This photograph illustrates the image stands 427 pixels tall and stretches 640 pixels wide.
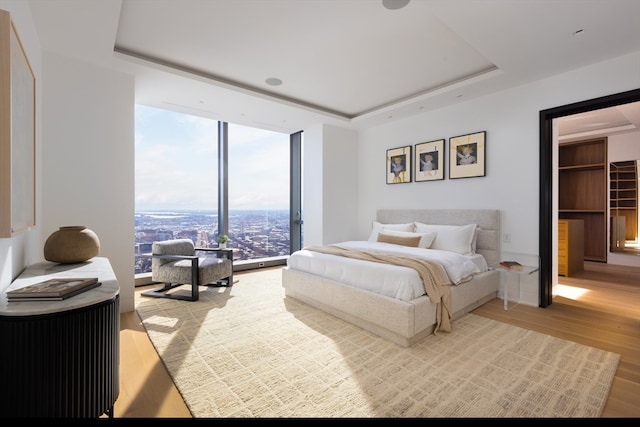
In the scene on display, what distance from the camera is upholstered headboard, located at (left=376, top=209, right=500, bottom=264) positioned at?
400cm

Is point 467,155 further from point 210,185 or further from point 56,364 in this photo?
point 56,364

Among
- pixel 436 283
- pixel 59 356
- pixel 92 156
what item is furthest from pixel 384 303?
pixel 92 156

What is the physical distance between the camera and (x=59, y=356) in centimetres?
132

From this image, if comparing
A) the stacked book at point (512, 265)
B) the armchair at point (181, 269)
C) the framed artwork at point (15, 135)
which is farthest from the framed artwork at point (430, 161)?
the framed artwork at point (15, 135)

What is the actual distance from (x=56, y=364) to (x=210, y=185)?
168 inches

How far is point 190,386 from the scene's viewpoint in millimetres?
2010

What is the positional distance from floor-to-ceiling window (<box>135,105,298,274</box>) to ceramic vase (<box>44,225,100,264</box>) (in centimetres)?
253

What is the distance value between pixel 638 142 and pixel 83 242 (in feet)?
29.5

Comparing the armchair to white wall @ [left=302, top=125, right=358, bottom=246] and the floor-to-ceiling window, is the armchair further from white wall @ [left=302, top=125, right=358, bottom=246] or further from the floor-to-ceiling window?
white wall @ [left=302, top=125, right=358, bottom=246]

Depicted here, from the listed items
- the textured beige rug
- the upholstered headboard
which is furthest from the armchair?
the upholstered headboard

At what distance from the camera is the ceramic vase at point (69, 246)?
7.06 feet

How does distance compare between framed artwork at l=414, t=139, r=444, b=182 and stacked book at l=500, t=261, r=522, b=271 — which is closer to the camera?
stacked book at l=500, t=261, r=522, b=271

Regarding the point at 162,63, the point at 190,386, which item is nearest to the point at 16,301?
the point at 190,386

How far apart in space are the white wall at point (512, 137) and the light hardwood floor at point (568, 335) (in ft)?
1.71
